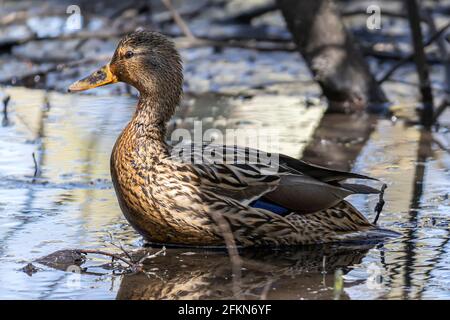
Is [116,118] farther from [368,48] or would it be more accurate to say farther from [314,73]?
[368,48]

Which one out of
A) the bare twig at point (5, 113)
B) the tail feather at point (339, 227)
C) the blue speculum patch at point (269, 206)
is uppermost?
the bare twig at point (5, 113)

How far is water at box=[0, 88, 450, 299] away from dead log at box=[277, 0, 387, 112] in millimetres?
286

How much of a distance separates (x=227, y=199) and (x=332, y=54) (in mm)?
4556

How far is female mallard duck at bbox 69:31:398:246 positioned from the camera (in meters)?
6.92

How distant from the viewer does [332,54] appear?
445 inches

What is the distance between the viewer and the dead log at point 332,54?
11.2 m

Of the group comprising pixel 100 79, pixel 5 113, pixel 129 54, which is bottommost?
pixel 5 113

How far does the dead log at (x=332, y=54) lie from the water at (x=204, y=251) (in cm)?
29

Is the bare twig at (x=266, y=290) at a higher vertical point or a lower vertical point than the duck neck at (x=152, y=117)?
lower

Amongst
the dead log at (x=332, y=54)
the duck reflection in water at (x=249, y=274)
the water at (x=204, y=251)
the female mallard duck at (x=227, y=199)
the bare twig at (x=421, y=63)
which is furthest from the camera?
the dead log at (x=332, y=54)

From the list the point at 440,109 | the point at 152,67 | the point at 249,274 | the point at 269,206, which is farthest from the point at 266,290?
the point at 440,109

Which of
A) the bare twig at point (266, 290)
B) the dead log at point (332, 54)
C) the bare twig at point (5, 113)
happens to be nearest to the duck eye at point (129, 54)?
the bare twig at point (266, 290)

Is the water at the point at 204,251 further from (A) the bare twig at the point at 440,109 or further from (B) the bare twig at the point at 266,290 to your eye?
(A) the bare twig at the point at 440,109

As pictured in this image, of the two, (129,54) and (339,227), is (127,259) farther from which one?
(129,54)
